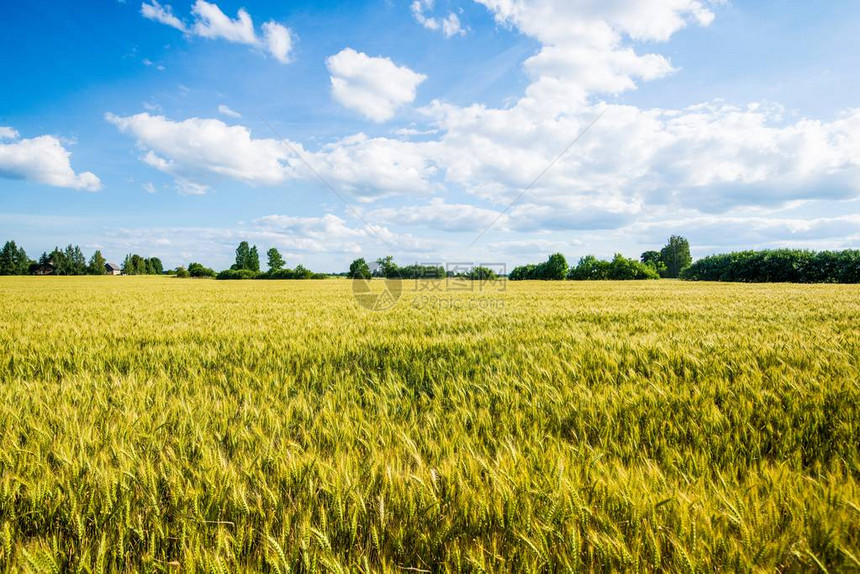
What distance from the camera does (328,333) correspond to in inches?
208

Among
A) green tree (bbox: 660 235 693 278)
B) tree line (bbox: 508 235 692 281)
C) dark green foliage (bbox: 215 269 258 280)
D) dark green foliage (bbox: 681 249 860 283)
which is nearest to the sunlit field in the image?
dark green foliage (bbox: 681 249 860 283)

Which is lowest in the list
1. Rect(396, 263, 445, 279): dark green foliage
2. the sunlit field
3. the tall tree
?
the sunlit field

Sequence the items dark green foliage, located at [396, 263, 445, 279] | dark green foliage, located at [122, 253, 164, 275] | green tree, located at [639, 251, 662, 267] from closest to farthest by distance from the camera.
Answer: dark green foliage, located at [396, 263, 445, 279], green tree, located at [639, 251, 662, 267], dark green foliage, located at [122, 253, 164, 275]

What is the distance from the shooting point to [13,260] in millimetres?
98062

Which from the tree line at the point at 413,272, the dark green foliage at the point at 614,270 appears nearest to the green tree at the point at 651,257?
the dark green foliage at the point at 614,270

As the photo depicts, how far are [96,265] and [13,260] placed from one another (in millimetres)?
16784

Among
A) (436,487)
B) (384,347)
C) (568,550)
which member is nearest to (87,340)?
(384,347)

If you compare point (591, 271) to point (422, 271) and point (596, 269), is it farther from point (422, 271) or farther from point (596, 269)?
point (422, 271)

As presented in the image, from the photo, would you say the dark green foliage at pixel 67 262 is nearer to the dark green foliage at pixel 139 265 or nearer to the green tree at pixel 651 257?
the dark green foliage at pixel 139 265

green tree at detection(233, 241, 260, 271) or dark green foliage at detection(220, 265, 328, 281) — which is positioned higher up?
green tree at detection(233, 241, 260, 271)

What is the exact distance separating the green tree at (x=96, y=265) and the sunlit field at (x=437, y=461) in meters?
145

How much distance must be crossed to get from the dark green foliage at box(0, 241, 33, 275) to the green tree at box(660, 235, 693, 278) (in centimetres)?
17742

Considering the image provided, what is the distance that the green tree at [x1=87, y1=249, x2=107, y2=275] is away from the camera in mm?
110938

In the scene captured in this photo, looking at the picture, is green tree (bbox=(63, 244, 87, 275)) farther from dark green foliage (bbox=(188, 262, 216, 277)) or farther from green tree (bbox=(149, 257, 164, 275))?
dark green foliage (bbox=(188, 262, 216, 277))
